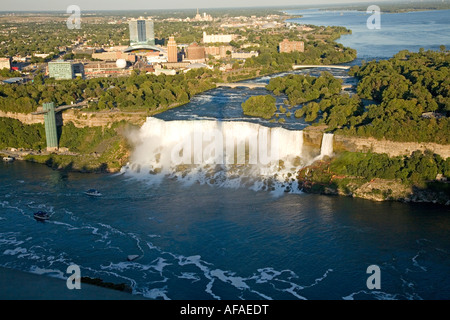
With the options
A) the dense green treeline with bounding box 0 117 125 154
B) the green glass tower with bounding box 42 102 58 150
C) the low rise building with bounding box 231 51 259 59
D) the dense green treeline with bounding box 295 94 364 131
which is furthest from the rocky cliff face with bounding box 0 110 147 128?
the low rise building with bounding box 231 51 259 59

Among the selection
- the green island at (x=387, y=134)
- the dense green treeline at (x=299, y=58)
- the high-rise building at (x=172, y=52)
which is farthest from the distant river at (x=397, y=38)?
the green island at (x=387, y=134)

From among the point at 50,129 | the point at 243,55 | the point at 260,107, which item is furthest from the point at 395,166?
the point at 243,55

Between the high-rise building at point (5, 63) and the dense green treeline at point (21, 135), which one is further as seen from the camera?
the high-rise building at point (5, 63)

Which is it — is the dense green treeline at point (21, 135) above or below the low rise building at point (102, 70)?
below

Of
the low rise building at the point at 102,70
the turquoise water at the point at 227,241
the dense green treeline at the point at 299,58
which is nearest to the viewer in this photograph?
the turquoise water at the point at 227,241

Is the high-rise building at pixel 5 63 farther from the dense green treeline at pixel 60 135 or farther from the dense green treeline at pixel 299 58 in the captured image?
the dense green treeline at pixel 60 135
